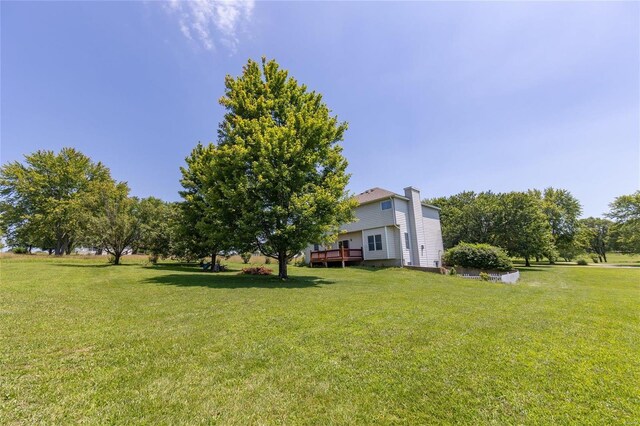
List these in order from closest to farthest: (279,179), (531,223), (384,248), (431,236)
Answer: (279,179)
(384,248)
(431,236)
(531,223)

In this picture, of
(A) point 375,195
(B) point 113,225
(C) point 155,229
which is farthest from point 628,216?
(B) point 113,225

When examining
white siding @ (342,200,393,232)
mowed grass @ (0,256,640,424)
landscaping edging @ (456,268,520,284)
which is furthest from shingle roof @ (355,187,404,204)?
mowed grass @ (0,256,640,424)

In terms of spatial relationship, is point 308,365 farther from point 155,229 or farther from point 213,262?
point 155,229

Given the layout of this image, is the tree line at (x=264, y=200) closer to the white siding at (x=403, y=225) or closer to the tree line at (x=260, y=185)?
the tree line at (x=260, y=185)

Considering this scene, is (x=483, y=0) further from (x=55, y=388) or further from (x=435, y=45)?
(x=55, y=388)

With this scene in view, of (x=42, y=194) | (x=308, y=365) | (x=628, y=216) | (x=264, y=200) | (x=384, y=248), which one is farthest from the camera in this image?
(x=628, y=216)

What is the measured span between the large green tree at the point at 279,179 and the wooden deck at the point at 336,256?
999 cm

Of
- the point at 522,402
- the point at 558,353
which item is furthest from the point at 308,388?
the point at 558,353

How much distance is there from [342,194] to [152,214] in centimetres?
1898

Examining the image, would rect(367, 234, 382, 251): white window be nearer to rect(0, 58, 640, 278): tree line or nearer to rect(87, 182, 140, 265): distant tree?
A: rect(0, 58, 640, 278): tree line

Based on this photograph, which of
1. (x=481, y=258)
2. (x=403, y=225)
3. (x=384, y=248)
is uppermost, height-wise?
(x=403, y=225)

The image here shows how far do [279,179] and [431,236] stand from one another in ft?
68.0

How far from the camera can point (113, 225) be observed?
22.2 metres

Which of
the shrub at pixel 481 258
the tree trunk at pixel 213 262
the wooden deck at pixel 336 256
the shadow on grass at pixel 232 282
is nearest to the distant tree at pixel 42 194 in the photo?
the tree trunk at pixel 213 262
